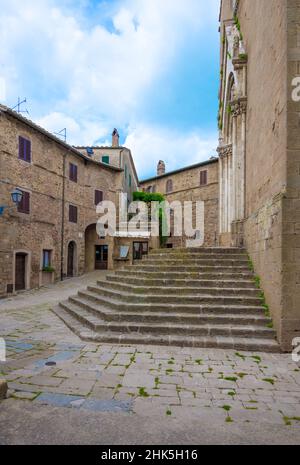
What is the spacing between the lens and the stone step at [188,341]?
5141 millimetres

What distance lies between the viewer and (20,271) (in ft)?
46.8

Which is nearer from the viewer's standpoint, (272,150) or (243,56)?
(272,150)

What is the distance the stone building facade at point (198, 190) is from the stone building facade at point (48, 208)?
6.02m

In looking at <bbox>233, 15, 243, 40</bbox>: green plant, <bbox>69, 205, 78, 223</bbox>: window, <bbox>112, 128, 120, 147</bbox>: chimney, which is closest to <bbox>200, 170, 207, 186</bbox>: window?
<bbox>112, 128, 120, 147</bbox>: chimney

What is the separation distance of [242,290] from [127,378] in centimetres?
372

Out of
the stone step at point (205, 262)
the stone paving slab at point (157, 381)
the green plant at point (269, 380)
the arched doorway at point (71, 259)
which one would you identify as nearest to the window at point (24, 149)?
the arched doorway at point (71, 259)

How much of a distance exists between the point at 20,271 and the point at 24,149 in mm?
6126

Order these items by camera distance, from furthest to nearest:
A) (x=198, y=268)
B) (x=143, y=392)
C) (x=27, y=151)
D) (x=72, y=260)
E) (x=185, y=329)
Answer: (x=72, y=260)
(x=27, y=151)
(x=198, y=268)
(x=185, y=329)
(x=143, y=392)

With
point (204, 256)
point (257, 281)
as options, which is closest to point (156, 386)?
point (257, 281)

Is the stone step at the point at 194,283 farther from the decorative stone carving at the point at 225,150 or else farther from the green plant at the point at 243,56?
the decorative stone carving at the point at 225,150

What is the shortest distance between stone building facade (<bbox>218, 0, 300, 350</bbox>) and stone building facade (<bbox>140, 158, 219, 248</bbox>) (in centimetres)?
1448

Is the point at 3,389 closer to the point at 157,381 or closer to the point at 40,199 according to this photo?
the point at 157,381

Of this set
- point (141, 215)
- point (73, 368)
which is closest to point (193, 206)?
point (141, 215)

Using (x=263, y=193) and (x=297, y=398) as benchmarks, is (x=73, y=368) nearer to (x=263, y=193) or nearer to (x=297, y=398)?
(x=297, y=398)
